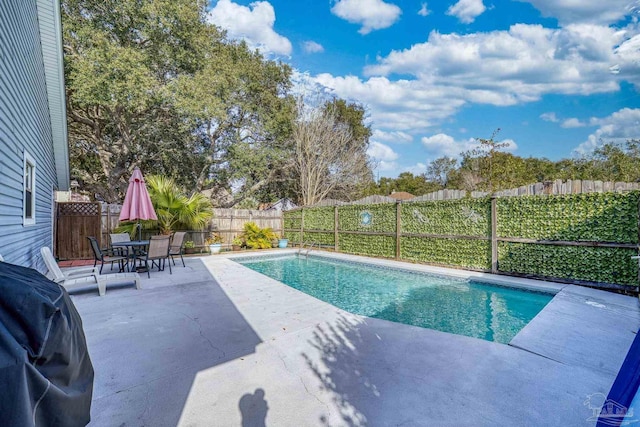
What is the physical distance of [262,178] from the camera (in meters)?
18.1

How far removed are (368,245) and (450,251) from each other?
2999 millimetres

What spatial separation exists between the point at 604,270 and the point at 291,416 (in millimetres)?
6725

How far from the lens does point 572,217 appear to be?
242 inches

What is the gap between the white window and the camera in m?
4.75

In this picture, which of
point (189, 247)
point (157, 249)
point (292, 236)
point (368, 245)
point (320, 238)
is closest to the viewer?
point (157, 249)

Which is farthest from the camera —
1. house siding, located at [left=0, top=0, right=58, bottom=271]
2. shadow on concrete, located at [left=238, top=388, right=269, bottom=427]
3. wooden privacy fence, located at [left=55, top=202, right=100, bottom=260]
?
wooden privacy fence, located at [left=55, top=202, right=100, bottom=260]

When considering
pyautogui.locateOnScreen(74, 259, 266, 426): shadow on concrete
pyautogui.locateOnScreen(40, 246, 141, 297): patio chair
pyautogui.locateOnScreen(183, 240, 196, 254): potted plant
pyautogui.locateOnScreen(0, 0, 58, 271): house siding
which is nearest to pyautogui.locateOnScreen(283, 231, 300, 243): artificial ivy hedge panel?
pyautogui.locateOnScreen(183, 240, 196, 254): potted plant

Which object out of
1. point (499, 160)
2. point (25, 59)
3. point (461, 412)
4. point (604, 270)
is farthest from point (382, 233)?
point (25, 59)

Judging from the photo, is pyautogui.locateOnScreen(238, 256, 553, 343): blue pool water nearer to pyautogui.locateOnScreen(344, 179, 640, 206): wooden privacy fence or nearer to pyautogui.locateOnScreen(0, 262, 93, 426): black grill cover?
pyautogui.locateOnScreen(344, 179, 640, 206): wooden privacy fence

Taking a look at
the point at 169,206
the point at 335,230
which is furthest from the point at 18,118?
the point at 335,230

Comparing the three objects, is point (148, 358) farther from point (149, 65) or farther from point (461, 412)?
point (149, 65)

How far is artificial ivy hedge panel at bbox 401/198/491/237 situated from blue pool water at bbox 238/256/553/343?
1.45m

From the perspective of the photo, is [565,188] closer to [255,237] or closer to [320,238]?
[320,238]

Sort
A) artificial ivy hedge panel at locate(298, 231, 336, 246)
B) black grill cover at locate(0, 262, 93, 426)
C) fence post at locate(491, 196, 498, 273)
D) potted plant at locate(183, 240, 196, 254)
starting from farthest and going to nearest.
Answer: artificial ivy hedge panel at locate(298, 231, 336, 246), potted plant at locate(183, 240, 196, 254), fence post at locate(491, 196, 498, 273), black grill cover at locate(0, 262, 93, 426)
